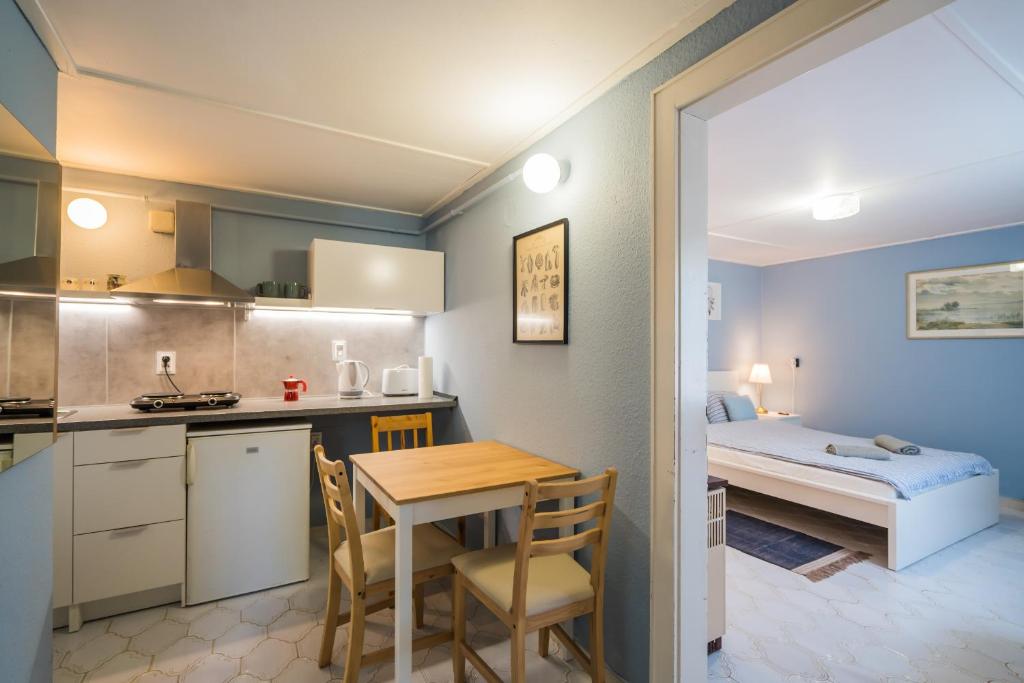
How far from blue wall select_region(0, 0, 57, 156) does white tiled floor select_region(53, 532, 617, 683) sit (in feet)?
6.60

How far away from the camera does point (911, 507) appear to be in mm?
2855

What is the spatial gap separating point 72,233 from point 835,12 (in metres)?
3.70

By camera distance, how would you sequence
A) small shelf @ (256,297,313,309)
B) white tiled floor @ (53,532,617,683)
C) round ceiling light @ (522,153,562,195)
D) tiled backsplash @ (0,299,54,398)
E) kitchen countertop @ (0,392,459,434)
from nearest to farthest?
1. tiled backsplash @ (0,299,54,398)
2. white tiled floor @ (53,532,617,683)
3. round ceiling light @ (522,153,562,195)
4. kitchen countertop @ (0,392,459,434)
5. small shelf @ (256,297,313,309)

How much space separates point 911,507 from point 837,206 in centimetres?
205

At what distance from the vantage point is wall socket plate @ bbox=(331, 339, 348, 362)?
3.36 m

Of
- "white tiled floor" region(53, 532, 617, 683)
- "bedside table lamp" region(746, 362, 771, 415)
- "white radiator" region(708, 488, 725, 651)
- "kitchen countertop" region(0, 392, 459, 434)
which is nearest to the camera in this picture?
"white tiled floor" region(53, 532, 617, 683)

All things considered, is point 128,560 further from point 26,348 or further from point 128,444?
point 26,348

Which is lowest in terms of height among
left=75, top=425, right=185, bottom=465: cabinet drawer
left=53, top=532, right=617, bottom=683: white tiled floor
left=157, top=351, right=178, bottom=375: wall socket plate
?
left=53, top=532, right=617, bottom=683: white tiled floor

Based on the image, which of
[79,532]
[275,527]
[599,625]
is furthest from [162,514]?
[599,625]

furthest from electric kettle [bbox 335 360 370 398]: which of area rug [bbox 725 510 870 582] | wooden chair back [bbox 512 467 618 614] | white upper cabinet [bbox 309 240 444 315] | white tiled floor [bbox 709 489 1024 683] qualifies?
area rug [bbox 725 510 870 582]

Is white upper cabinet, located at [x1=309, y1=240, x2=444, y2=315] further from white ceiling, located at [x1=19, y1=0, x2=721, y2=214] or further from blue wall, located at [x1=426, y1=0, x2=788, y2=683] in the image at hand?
blue wall, located at [x1=426, y1=0, x2=788, y2=683]

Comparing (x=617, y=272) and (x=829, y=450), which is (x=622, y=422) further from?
(x=829, y=450)

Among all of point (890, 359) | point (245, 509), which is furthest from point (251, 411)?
point (890, 359)

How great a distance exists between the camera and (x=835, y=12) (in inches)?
43.6
